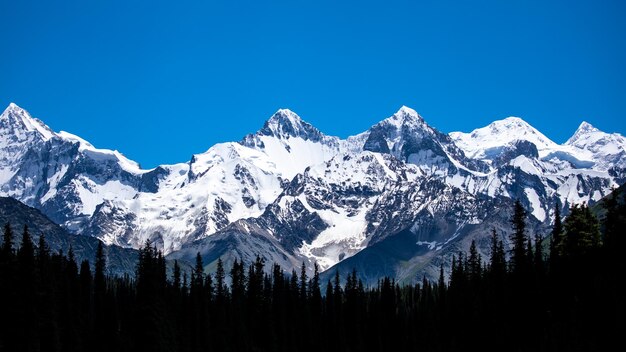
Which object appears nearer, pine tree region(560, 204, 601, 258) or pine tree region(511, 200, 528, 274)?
pine tree region(560, 204, 601, 258)

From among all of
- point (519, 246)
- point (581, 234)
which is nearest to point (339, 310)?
point (519, 246)

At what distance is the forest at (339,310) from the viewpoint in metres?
103

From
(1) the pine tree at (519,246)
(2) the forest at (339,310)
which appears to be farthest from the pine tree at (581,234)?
(1) the pine tree at (519,246)

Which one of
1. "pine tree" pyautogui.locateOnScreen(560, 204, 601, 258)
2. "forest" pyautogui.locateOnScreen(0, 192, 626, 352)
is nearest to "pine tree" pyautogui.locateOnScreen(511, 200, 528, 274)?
"forest" pyautogui.locateOnScreen(0, 192, 626, 352)

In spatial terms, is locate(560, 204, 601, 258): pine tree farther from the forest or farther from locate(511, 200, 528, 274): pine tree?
locate(511, 200, 528, 274): pine tree

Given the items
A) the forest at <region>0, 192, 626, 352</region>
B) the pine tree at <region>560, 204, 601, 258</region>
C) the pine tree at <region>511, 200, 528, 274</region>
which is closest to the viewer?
the forest at <region>0, 192, 626, 352</region>

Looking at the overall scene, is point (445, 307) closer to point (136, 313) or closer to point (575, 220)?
point (575, 220)

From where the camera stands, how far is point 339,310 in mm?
175625

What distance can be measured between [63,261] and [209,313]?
38435 millimetres

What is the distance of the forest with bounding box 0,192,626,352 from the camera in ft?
339

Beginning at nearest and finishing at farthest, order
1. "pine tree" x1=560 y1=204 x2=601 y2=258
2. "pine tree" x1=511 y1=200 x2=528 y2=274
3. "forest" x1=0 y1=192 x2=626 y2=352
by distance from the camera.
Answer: "forest" x1=0 y1=192 x2=626 y2=352 → "pine tree" x1=560 y1=204 x2=601 y2=258 → "pine tree" x1=511 y1=200 x2=528 y2=274

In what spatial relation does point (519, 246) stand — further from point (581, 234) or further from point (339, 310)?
point (339, 310)

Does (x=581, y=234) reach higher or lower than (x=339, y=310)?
lower

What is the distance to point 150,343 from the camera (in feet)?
338
